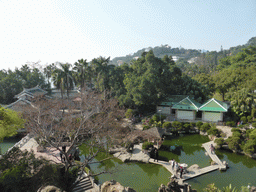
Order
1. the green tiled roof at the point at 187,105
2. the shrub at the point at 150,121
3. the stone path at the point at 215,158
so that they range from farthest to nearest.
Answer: the green tiled roof at the point at 187,105 → the shrub at the point at 150,121 → the stone path at the point at 215,158

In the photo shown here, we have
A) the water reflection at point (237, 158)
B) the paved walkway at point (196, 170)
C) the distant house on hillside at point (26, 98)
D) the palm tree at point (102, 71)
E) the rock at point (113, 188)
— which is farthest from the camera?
the palm tree at point (102, 71)

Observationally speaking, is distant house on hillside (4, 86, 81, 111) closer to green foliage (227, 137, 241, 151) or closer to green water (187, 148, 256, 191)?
green water (187, 148, 256, 191)

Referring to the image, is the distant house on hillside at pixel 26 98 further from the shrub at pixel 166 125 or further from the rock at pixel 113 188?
the rock at pixel 113 188

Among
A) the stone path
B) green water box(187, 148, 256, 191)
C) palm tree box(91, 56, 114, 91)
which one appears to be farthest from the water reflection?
palm tree box(91, 56, 114, 91)

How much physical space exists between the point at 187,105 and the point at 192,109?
93 cm

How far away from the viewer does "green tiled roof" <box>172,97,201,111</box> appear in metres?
25.1

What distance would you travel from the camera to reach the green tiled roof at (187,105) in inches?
988

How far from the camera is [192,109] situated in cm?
2492

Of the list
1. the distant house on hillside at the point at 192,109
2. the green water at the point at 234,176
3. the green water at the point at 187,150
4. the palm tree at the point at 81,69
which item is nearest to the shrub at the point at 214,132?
the green water at the point at 187,150

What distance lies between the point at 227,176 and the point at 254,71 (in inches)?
901

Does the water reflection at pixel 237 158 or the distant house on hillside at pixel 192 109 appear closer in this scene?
the water reflection at pixel 237 158

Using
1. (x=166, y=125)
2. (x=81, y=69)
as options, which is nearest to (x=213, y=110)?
(x=166, y=125)

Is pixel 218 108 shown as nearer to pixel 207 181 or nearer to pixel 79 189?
pixel 207 181

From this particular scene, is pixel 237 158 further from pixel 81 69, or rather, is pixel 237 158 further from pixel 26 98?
pixel 26 98
